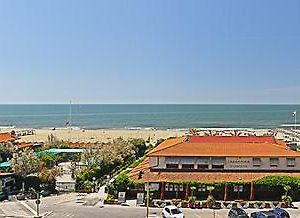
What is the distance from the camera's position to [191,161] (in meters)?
36.3

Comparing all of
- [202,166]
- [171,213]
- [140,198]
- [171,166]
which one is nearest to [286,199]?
[202,166]

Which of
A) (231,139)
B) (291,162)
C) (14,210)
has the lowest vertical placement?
(14,210)

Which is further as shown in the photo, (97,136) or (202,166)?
(97,136)

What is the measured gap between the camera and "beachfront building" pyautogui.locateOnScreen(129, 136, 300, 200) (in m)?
33.0

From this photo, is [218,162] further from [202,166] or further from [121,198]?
[121,198]

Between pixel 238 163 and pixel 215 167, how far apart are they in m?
1.70

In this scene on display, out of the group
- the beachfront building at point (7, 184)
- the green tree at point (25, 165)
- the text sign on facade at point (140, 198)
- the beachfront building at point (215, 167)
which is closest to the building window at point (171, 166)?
the beachfront building at point (215, 167)

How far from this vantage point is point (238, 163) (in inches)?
1423

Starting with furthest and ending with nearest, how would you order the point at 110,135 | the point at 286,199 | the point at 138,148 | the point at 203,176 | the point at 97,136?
the point at 110,135 → the point at 97,136 → the point at 138,148 → the point at 203,176 → the point at 286,199

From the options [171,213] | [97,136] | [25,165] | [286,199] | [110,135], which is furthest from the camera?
[110,135]

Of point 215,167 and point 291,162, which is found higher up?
point 291,162

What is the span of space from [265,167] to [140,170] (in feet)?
30.3

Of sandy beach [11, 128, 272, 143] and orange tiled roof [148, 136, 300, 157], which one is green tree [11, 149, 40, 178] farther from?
sandy beach [11, 128, 272, 143]

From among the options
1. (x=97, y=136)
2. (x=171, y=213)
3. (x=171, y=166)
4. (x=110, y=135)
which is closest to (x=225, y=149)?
(x=171, y=166)
